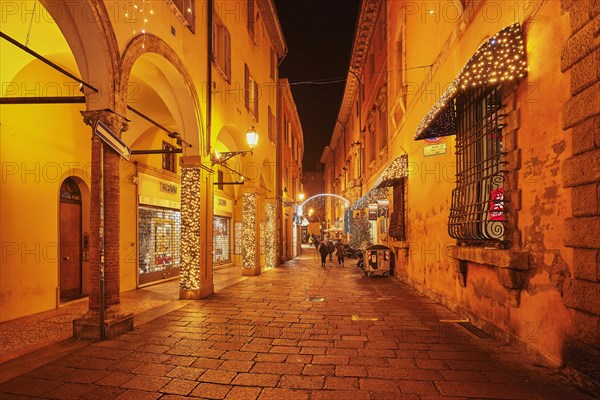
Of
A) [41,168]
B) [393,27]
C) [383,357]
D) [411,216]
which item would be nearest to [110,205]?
[41,168]

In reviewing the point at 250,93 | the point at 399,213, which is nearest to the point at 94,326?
the point at 399,213

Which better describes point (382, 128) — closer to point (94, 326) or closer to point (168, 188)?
point (168, 188)

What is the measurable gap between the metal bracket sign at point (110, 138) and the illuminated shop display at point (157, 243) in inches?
238

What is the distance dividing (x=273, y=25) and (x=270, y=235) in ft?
35.0

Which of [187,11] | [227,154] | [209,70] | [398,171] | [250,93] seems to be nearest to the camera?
[187,11]

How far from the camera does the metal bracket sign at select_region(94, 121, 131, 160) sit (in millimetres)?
5820

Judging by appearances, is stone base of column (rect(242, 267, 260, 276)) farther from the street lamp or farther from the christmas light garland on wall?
the christmas light garland on wall

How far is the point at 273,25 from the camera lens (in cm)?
1989

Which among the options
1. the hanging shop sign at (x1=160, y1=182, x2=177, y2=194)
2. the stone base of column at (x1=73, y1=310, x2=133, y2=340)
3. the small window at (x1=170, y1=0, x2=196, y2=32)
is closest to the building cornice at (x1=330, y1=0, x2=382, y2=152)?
the small window at (x1=170, y1=0, x2=196, y2=32)

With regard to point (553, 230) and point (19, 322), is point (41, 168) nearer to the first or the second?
point (19, 322)

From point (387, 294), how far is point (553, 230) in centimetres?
653

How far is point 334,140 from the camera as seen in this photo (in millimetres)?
45656

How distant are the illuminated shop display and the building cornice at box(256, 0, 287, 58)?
1040 cm

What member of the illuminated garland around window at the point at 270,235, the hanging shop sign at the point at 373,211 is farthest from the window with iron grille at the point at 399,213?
the illuminated garland around window at the point at 270,235
